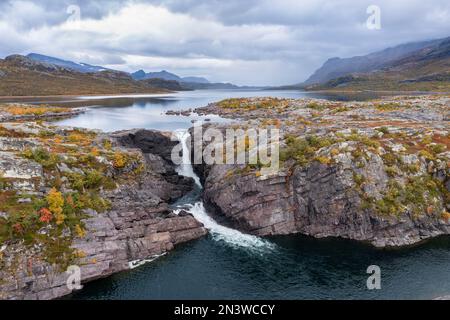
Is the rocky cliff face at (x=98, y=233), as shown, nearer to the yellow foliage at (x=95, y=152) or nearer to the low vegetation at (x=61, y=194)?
the low vegetation at (x=61, y=194)

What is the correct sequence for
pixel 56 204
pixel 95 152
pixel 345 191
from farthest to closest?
pixel 95 152, pixel 345 191, pixel 56 204

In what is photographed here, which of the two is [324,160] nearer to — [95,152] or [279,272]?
[279,272]

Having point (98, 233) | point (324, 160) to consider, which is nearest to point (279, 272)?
point (324, 160)

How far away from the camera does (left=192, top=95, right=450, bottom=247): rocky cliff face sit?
6378cm

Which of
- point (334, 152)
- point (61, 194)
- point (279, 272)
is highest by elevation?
point (334, 152)

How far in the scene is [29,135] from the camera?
83750mm

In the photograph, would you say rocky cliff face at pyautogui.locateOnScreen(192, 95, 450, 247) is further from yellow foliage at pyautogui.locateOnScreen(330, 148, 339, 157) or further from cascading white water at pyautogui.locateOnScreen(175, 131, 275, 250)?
cascading white water at pyautogui.locateOnScreen(175, 131, 275, 250)

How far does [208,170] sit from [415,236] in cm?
4140

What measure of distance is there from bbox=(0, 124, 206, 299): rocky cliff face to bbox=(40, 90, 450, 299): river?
94.0 inches

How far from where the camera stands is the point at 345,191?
216 ft

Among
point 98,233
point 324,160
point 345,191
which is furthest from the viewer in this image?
point 324,160

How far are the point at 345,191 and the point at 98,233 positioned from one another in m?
41.2
